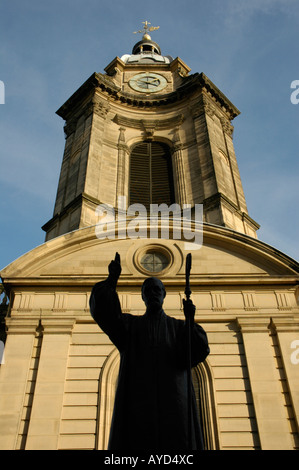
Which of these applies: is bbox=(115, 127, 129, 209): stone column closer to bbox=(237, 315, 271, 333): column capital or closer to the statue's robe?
bbox=(237, 315, 271, 333): column capital

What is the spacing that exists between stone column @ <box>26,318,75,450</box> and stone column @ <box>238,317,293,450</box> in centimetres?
492

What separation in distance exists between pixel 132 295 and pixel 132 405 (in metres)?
9.60

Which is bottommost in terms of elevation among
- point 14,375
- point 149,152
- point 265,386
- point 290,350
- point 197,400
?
point 197,400

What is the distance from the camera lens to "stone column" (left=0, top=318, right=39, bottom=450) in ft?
36.0

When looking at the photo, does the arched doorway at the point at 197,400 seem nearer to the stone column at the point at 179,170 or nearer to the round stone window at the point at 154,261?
the round stone window at the point at 154,261

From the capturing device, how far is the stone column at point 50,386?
1084cm

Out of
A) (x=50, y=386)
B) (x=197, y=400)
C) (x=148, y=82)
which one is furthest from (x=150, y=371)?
(x=148, y=82)

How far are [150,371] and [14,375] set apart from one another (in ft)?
27.9

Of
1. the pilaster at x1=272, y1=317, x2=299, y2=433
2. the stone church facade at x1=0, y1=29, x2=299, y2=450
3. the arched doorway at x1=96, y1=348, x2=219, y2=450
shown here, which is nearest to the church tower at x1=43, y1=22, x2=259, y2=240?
the stone church facade at x1=0, y1=29, x2=299, y2=450

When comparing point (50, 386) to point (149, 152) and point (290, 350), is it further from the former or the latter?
point (149, 152)

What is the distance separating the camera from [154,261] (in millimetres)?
15539
